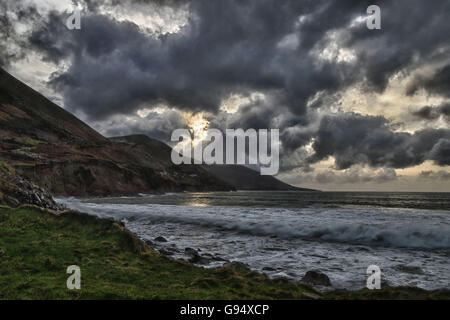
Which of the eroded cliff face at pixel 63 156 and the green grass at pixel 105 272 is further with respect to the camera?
the eroded cliff face at pixel 63 156

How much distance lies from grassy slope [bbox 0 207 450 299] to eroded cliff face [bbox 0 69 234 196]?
36351 mm

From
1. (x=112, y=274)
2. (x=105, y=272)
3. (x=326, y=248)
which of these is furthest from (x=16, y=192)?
(x=326, y=248)

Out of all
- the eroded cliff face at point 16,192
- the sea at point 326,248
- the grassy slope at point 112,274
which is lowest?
the sea at point 326,248

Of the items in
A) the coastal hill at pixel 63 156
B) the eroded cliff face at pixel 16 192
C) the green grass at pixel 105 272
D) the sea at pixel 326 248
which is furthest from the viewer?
the coastal hill at pixel 63 156

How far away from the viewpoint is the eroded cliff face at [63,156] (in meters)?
68.7

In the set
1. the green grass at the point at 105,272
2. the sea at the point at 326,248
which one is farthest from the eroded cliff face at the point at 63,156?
the sea at the point at 326,248

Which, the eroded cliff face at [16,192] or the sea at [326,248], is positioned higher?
the eroded cliff face at [16,192]

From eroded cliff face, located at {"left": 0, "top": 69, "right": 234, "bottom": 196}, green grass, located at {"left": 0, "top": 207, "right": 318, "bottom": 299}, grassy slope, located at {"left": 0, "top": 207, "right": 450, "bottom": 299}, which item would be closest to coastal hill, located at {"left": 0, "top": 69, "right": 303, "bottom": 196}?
eroded cliff face, located at {"left": 0, "top": 69, "right": 234, "bottom": 196}

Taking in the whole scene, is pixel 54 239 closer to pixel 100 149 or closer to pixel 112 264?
pixel 112 264

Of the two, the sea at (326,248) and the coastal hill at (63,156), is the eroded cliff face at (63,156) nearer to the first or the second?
the coastal hill at (63,156)

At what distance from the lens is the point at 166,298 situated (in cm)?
602

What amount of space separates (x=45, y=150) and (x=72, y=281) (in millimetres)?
91695

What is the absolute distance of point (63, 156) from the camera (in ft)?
263
